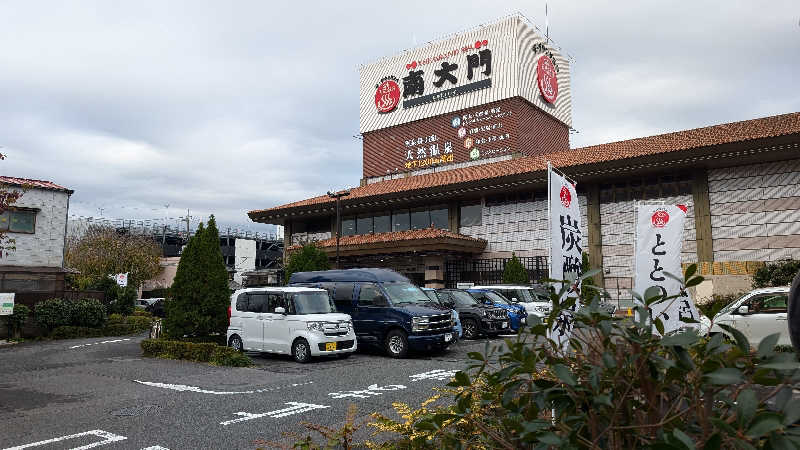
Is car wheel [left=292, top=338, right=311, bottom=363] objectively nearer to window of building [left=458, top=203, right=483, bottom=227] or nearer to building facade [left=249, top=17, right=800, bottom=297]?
building facade [left=249, top=17, right=800, bottom=297]

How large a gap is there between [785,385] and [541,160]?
30.1 metres

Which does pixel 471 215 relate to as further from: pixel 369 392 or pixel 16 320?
pixel 369 392

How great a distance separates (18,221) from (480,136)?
1117 inches

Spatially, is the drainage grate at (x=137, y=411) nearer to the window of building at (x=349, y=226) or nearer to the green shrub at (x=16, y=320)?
the green shrub at (x=16, y=320)

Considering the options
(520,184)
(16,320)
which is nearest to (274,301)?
(16,320)

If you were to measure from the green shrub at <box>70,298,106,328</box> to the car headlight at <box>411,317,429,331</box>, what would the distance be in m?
15.6

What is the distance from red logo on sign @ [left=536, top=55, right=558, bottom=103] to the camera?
40.5m

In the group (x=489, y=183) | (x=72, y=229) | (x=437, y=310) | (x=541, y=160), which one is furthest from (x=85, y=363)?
(x=72, y=229)

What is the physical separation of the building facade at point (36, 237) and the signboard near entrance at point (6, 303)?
3020 millimetres

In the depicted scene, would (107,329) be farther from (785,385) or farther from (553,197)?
(785,385)

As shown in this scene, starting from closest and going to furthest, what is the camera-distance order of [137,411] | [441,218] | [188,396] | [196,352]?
[137,411]
[188,396]
[196,352]
[441,218]

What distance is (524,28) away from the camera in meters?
39.7

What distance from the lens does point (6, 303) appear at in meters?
19.6

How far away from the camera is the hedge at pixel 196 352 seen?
488 inches
